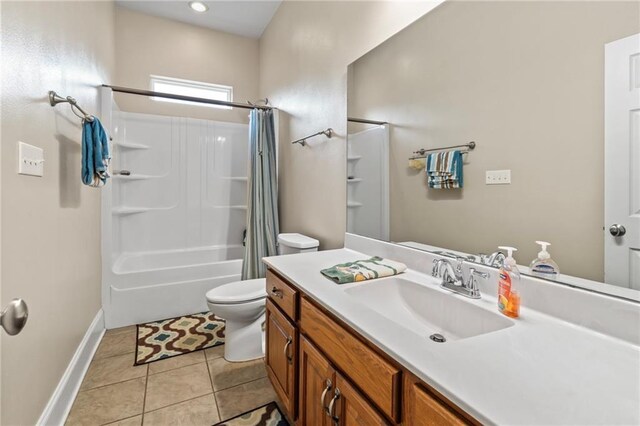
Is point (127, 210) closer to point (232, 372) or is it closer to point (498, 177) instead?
point (232, 372)

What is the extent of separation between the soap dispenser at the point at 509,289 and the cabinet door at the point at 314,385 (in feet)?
1.84

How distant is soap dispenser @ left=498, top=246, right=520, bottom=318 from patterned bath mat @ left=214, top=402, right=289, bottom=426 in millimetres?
1209

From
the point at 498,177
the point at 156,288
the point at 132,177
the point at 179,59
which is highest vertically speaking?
the point at 179,59

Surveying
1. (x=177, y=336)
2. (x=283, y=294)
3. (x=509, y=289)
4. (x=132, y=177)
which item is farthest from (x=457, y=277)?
(x=132, y=177)

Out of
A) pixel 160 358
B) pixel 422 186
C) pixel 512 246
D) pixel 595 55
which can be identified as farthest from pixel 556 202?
pixel 160 358

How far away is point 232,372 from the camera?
1886mm

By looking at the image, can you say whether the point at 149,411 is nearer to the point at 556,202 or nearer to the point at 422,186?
the point at 422,186

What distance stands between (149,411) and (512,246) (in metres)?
1.88

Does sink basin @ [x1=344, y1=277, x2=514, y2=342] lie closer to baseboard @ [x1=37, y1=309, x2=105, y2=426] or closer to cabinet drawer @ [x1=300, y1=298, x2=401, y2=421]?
cabinet drawer @ [x1=300, y1=298, x2=401, y2=421]

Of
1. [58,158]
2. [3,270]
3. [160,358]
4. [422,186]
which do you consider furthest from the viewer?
[160,358]

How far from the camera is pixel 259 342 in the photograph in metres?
2.06

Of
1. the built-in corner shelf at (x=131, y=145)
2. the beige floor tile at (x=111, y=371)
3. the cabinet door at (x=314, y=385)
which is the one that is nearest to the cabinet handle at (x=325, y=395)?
the cabinet door at (x=314, y=385)

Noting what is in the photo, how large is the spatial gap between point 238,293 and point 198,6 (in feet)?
10.0

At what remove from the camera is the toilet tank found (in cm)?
219
